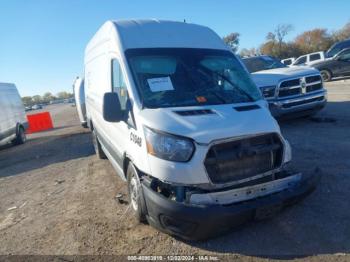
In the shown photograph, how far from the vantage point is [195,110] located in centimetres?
384

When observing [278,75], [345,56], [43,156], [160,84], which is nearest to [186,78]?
[160,84]

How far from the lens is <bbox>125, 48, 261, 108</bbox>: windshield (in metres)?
4.11

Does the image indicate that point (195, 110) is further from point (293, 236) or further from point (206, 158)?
point (293, 236)

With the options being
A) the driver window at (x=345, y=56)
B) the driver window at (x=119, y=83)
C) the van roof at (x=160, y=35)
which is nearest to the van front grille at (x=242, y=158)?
the driver window at (x=119, y=83)

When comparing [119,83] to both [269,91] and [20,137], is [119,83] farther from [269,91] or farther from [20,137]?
[20,137]

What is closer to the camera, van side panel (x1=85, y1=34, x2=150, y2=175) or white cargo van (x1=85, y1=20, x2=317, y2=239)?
white cargo van (x1=85, y1=20, x2=317, y2=239)

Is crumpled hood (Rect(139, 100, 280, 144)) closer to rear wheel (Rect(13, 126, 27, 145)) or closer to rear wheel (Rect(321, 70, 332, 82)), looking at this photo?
rear wheel (Rect(13, 126, 27, 145))

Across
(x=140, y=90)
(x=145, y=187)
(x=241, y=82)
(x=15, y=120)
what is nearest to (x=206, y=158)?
(x=145, y=187)

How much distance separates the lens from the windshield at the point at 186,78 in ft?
13.5

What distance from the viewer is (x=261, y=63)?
10.7 metres

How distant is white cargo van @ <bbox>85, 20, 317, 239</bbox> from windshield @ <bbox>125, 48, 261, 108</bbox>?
0.01 metres

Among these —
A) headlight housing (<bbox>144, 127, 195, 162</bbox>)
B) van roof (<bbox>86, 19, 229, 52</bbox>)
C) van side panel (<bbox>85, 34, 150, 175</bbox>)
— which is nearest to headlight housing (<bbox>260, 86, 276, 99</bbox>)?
van roof (<bbox>86, 19, 229, 52</bbox>)

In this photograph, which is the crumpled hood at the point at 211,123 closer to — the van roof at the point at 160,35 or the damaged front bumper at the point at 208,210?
the damaged front bumper at the point at 208,210

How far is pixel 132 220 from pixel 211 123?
1882 mm
